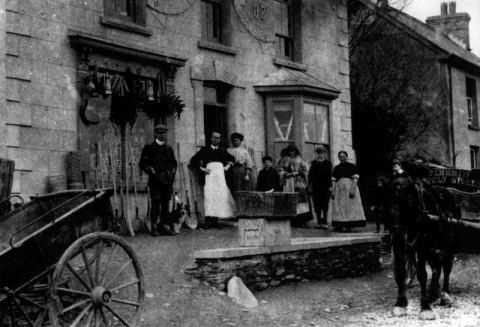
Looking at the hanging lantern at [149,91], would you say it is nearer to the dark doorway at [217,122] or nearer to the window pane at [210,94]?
the window pane at [210,94]

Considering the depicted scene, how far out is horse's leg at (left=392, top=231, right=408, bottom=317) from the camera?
8906 millimetres

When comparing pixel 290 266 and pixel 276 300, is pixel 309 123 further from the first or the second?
pixel 276 300

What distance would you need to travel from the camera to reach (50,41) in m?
12.6

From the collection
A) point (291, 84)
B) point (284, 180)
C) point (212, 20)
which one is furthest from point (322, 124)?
point (212, 20)

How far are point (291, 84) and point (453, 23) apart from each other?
19.1m

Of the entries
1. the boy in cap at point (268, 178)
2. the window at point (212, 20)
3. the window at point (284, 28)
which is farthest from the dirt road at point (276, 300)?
the window at point (284, 28)

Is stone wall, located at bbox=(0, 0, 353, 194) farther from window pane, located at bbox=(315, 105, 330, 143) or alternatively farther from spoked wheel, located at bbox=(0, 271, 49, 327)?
spoked wheel, located at bbox=(0, 271, 49, 327)

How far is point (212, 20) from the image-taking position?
53.6 ft

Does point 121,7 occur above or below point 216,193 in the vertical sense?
above

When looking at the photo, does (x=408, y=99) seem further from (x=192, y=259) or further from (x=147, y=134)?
(x=192, y=259)

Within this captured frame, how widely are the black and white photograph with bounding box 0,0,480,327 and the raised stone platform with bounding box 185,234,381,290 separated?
0.03 meters

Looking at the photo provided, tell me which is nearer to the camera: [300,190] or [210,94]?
[300,190]

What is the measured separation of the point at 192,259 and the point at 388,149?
15.5 meters

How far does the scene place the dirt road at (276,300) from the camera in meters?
8.62
